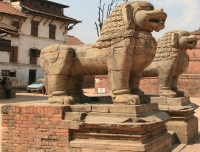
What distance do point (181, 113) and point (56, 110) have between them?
12.1 feet

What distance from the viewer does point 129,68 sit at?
18.2 ft

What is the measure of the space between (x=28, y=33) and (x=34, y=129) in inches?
1092

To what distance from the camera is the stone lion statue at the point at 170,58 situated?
8211 mm

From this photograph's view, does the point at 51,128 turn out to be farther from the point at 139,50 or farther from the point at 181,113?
the point at 181,113

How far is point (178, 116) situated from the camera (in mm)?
7980

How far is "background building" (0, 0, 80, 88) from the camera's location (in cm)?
2988

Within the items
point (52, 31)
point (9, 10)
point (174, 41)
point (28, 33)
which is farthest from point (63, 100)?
point (52, 31)

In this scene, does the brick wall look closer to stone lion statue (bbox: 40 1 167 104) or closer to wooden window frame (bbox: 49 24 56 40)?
stone lion statue (bbox: 40 1 167 104)

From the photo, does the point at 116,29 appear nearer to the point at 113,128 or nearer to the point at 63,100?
the point at 63,100

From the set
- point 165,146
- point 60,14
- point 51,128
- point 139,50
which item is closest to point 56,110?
point 51,128

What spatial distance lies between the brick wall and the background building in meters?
24.3

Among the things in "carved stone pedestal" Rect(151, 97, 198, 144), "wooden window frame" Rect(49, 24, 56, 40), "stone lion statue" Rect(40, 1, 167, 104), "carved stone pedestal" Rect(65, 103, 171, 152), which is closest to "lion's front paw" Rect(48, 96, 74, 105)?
"stone lion statue" Rect(40, 1, 167, 104)

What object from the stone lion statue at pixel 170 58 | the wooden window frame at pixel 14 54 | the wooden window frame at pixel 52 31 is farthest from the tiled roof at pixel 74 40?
the stone lion statue at pixel 170 58

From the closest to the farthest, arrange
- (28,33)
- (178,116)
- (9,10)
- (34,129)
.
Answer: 1. (34,129)
2. (178,116)
3. (9,10)
4. (28,33)
